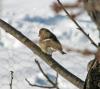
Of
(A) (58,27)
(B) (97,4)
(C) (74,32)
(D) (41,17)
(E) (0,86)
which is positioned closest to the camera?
(B) (97,4)

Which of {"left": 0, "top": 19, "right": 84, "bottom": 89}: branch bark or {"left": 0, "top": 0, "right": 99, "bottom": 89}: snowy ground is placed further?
{"left": 0, "top": 0, "right": 99, "bottom": 89}: snowy ground

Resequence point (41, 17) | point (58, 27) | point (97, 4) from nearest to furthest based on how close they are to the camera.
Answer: point (97, 4) → point (58, 27) → point (41, 17)

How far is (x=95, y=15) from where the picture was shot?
729mm

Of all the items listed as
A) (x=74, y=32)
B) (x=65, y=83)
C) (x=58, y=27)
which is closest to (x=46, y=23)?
(x=58, y=27)

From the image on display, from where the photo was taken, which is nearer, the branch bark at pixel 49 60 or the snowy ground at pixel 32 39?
the branch bark at pixel 49 60

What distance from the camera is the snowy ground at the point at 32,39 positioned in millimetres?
4980

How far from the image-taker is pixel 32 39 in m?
6.22

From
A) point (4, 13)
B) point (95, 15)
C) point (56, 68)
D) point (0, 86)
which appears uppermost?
point (4, 13)

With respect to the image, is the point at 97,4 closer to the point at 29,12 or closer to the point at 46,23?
the point at 46,23

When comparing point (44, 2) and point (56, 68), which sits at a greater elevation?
point (44, 2)

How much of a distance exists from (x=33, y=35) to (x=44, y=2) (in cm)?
220

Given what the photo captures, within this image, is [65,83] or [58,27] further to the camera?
[58,27]

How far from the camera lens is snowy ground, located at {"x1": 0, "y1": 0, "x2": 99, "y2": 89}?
4980 millimetres

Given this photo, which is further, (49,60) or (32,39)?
(32,39)
